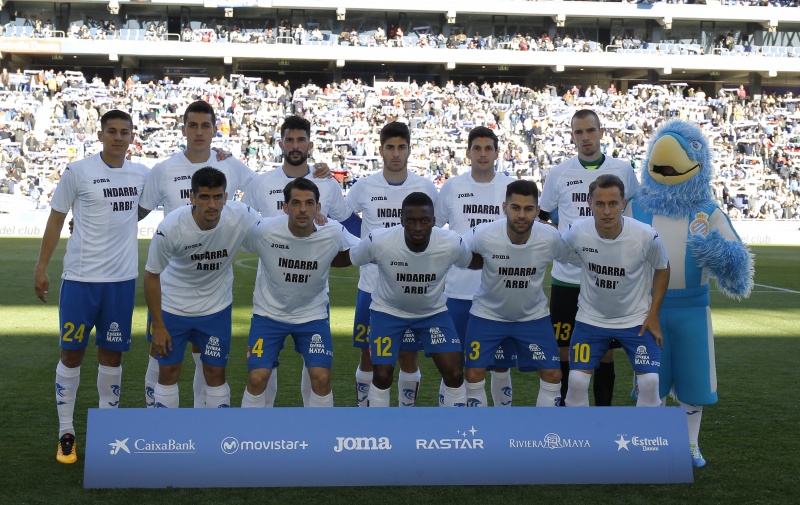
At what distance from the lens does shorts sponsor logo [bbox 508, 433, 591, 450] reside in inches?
189

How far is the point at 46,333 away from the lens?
34.0 ft

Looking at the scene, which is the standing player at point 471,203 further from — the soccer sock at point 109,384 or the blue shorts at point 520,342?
the soccer sock at point 109,384

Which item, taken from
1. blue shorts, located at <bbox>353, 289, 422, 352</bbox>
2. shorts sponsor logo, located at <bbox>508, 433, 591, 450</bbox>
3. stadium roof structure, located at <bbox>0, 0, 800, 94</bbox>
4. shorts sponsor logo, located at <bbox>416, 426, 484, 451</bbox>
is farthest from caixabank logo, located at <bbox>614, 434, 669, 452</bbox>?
stadium roof structure, located at <bbox>0, 0, 800, 94</bbox>

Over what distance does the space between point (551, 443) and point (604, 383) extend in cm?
162

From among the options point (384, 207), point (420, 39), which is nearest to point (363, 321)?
point (384, 207)

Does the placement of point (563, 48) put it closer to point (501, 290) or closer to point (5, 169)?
point (5, 169)

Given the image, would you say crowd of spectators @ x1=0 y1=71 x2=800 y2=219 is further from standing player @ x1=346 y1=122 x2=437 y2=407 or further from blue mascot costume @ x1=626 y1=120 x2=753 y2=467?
blue mascot costume @ x1=626 y1=120 x2=753 y2=467

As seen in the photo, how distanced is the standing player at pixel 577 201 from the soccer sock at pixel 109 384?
297 centimetres

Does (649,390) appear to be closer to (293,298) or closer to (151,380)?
(293,298)

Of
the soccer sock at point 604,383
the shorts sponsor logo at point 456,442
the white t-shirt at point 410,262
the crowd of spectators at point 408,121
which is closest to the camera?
the shorts sponsor logo at point 456,442

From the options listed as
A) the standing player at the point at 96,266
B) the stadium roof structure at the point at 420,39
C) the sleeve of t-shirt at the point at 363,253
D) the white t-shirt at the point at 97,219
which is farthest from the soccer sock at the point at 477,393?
the stadium roof structure at the point at 420,39

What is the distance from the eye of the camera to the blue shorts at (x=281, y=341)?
17.9 ft

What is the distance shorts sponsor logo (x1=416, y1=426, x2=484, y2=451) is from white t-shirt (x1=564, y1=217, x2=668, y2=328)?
1.12m

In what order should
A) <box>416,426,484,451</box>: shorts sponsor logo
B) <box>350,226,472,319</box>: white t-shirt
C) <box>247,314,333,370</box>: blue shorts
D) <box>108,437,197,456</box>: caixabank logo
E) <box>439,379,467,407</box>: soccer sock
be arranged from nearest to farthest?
<box>108,437,197,456</box>: caixabank logo < <box>416,426,484,451</box>: shorts sponsor logo < <box>247,314,333,370</box>: blue shorts < <box>350,226,472,319</box>: white t-shirt < <box>439,379,467,407</box>: soccer sock
